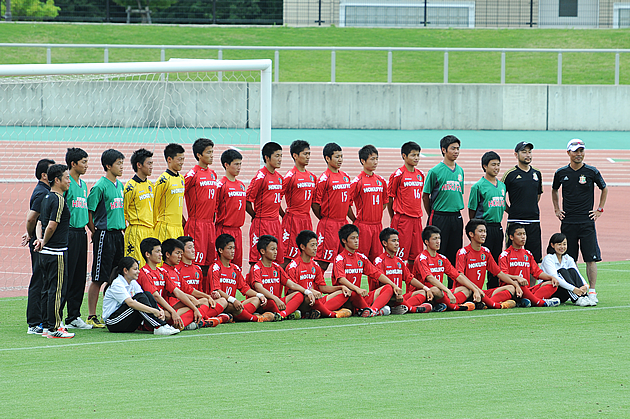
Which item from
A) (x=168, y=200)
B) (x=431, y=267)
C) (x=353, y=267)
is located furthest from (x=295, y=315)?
(x=168, y=200)

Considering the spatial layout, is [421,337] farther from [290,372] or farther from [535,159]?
[535,159]

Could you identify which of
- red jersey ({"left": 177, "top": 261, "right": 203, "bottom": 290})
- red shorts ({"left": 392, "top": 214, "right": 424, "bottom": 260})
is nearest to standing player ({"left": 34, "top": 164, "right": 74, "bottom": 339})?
red jersey ({"left": 177, "top": 261, "right": 203, "bottom": 290})

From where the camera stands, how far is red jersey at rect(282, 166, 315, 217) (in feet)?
31.6

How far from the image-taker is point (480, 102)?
2631 cm

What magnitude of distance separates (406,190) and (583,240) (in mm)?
2208

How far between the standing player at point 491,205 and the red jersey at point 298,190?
1965 mm

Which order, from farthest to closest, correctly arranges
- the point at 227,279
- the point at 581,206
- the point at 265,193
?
1. the point at 581,206
2. the point at 265,193
3. the point at 227,279

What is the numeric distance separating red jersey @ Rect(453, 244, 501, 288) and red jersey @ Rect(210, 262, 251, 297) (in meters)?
2.51

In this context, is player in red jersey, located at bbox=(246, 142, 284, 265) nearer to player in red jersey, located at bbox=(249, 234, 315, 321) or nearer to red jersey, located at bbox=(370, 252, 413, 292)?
player in red jersey, located at bbox=(249, 234, 315, 321)

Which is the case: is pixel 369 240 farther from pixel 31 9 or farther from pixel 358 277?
pixel 31 9

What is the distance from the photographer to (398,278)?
31.0 feet

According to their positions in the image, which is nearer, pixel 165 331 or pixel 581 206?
pixel 165 331

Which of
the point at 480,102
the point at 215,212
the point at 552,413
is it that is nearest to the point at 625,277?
the point at 215,212

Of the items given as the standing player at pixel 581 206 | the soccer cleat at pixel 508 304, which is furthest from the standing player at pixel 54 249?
the standing player at pixel 581 206
